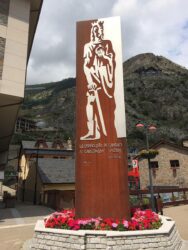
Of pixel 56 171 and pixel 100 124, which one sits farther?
pixel 56 171

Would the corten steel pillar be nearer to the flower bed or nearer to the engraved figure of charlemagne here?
the engraved figure of charlemagne

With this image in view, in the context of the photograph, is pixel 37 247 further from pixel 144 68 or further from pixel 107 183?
pixel 144 68

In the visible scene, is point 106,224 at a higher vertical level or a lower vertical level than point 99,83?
lower

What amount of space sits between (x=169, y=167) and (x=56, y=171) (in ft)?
53.5

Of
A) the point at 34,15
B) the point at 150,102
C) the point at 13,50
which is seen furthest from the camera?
the point at 150,102

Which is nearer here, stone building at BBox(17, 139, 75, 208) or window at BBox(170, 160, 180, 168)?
stone building at BBox(17, 139, 75, 208)

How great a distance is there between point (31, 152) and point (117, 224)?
38331 mm

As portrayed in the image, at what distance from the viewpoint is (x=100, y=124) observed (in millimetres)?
10172

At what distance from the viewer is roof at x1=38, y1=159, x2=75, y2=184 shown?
2635 cm

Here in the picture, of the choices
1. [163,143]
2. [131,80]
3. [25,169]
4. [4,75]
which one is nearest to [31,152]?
[25,169]

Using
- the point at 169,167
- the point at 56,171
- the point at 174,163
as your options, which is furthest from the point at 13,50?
the point at 174,163

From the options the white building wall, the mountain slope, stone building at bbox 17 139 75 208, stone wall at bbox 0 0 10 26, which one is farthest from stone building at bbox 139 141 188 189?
the mountain slope

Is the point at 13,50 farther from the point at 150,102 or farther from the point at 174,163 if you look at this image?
the point at 150,102

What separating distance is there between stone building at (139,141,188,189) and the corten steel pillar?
26359 millimetres
